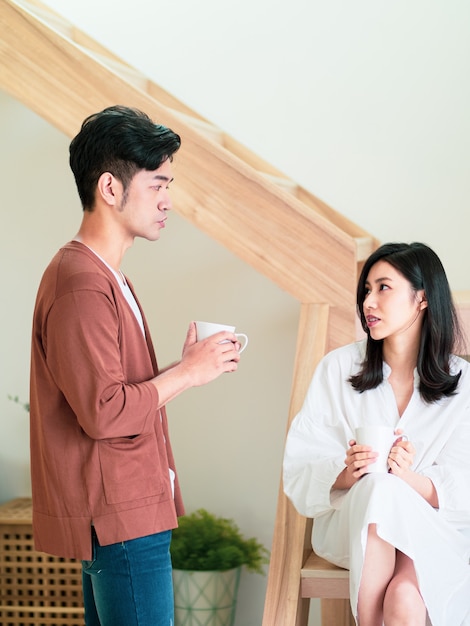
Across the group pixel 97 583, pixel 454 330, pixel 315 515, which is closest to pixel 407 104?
pixel 454 330

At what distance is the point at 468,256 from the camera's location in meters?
3.03

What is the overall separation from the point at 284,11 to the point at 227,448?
164cm

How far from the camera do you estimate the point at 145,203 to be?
5.07 ft

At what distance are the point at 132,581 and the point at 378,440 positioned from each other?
635mm

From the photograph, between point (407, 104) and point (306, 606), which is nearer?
point (306, 606)

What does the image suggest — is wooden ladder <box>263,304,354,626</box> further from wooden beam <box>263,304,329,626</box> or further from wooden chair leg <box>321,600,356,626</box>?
wooden chair leg <box>321,600,356,626</box>

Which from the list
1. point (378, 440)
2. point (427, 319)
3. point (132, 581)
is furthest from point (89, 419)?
point (427, 319)

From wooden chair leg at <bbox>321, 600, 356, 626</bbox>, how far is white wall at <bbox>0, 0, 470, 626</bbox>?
0.56 metres

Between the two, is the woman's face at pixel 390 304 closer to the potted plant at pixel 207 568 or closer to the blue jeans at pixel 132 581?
the blue jeans at pixel 132 581

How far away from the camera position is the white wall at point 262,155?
10.0 feet

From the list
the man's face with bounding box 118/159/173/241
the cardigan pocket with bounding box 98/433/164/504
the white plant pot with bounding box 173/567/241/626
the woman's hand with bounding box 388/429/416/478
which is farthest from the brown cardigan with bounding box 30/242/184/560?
the white plant pot with bounding box 173/567/241/626

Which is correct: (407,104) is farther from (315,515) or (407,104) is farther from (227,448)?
(315,515)

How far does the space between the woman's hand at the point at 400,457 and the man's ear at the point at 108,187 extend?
0.85 meters

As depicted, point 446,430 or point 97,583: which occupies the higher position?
point 446,430
